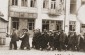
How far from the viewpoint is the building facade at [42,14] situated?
28.7 meters

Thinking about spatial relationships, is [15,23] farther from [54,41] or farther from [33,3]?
[54,41]

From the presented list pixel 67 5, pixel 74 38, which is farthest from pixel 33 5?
pixel 74 38

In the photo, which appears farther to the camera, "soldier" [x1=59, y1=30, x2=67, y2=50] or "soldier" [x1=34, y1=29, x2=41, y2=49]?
"soldier" [x1=34, y1=29, x2=41, y2=49]

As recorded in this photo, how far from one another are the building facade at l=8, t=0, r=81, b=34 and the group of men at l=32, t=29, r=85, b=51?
1137 cm

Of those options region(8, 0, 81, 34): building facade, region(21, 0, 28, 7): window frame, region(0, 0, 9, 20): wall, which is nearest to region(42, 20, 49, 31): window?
region(8, 0, 81, 34): building facade

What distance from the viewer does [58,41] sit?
54.6 feet

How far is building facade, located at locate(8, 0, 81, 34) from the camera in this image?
28.7 m

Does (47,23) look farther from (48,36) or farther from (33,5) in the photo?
(48,36)

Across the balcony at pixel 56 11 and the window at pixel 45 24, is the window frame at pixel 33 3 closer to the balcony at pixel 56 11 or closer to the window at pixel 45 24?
the balcony at pixel 56 11

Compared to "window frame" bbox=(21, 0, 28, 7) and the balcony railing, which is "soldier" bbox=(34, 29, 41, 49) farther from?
the balcony railing

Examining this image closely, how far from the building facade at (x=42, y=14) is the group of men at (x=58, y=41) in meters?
11.4

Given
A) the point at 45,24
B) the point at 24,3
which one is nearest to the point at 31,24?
the point at 45,24

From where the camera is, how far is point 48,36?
1655 cm

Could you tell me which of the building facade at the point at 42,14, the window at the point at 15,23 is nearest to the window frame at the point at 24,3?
the building facade at the point at 42,14
